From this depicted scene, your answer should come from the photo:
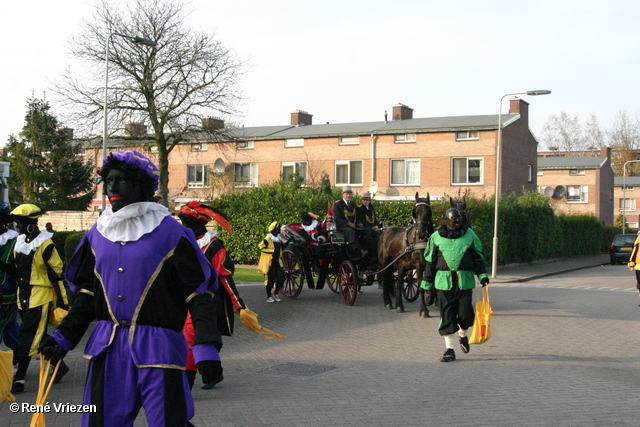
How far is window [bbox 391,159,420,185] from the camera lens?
3822 centimetres

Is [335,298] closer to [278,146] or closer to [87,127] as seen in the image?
[87,127]

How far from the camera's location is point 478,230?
24.4 metres

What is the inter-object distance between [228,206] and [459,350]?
712 inches

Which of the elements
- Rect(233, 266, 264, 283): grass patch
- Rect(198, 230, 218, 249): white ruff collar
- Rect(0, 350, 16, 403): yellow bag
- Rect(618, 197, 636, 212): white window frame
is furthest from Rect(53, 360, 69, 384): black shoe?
Rect(618, 197, 636, 212): white window frame

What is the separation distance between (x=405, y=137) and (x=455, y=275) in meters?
30.6

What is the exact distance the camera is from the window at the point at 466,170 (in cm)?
3678

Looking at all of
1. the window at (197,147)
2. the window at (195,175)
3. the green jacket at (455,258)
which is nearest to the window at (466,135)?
the window at (197,147)

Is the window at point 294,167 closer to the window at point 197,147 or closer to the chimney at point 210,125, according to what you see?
the window at point 197,147

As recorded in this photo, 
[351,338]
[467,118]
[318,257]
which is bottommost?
[351,338]

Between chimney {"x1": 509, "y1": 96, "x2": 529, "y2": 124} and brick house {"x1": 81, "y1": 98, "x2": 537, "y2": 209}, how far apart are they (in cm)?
6

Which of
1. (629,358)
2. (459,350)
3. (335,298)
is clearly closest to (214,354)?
(459,350)

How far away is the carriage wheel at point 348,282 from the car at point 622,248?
82.3ft

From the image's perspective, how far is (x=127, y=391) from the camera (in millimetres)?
3311

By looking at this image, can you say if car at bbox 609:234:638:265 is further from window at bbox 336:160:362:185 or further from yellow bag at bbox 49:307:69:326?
yellow bag at bbox 49:307:69:326
